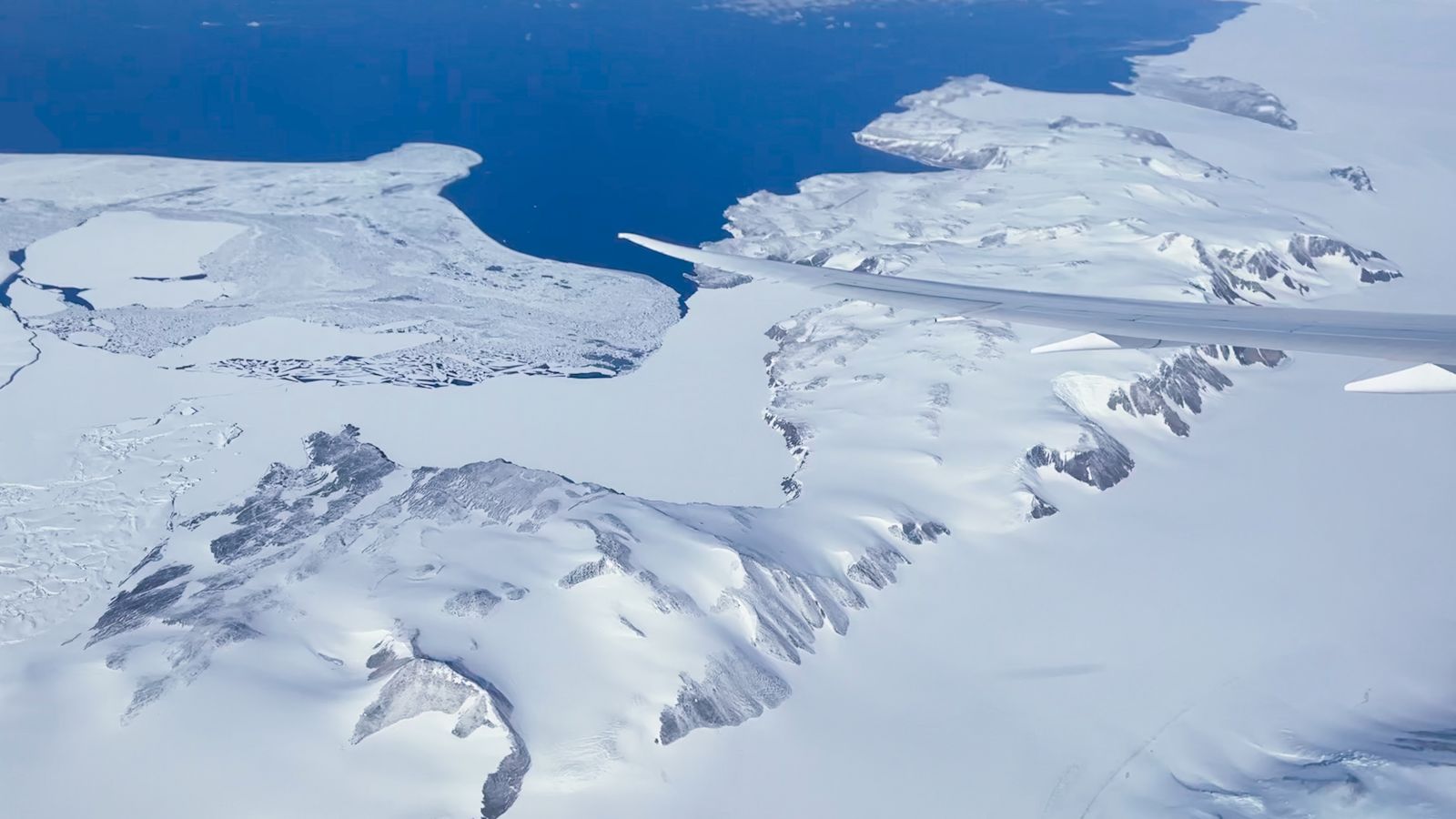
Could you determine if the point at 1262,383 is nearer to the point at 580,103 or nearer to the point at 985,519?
the point at 985,519

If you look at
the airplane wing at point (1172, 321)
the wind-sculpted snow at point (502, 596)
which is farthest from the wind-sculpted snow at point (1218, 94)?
the wind-sculpted snow at point (502, 596)

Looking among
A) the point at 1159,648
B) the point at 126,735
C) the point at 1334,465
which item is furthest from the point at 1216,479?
the point at 126,735

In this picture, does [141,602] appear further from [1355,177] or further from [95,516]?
[1355,177]

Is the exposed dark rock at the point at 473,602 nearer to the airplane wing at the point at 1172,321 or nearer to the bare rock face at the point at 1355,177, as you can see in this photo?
the airplane wing at the point at 1172,321

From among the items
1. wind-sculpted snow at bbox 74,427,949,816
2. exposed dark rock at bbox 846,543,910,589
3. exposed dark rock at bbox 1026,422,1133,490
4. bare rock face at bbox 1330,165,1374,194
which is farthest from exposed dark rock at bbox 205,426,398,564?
bare rock face at bbox 1330,165,1374,194

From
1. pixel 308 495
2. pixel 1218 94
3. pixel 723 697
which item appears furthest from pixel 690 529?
pixel 1218 94

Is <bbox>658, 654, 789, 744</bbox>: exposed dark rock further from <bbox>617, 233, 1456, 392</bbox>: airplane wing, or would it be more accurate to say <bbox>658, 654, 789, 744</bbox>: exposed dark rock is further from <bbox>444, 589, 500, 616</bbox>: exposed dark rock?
<bbox>617, 233, 1456, 392</bbox>: airplane wing
